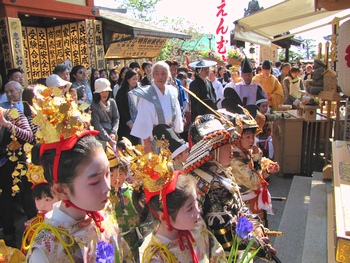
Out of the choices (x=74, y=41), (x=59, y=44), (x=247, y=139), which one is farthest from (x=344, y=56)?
(x=59, y=44)

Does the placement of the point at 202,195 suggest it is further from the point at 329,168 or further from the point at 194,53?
the point at 194,53

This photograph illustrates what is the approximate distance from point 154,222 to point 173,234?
0.47 metres

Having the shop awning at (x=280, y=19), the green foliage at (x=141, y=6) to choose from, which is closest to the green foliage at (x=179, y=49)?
the green foliage at (x=141, y=6)

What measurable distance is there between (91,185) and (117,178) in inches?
35.8

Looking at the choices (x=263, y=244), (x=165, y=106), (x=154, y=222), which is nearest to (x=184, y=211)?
(x=154, y=222)

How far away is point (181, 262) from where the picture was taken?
158 cm

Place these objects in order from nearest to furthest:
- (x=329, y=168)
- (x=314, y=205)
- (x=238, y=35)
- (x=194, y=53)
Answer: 1. (x=314, y=205)
2. (x=329, y=168)
3. (x=238, y=35)
4. (x=194, y=53)

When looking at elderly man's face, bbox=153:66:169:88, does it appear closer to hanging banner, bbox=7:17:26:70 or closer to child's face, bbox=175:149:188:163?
child's face, bbox=175:149:188:163

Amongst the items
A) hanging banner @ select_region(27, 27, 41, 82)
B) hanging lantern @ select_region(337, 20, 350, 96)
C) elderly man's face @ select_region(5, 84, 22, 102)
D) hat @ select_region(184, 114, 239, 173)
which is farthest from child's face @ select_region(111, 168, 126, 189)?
hanging banner @ select_region(27, 27, 41, 82)

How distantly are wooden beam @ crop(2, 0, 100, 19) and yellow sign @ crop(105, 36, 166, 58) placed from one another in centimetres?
155

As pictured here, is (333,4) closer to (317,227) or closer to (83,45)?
(317,227)

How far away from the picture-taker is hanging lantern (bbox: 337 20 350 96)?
3828mm

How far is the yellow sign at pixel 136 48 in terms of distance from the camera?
9.73 m

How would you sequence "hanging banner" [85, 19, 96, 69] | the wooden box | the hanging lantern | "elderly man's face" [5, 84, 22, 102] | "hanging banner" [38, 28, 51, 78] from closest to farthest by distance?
"elderly man's face" [5, 84, 22, 102]
the hanging lantern
the wooden box
"hanging banner" [85, 19, 96, 69]
"hanging banner" [38, 28, 51, 78]
